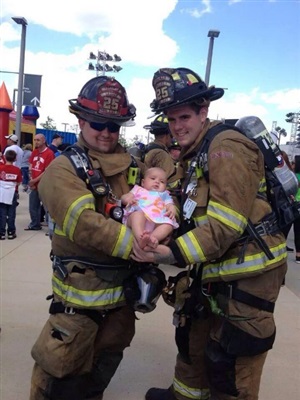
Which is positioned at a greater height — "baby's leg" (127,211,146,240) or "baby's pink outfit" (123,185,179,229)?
"baby's pink outfit" (123,185,179,229)

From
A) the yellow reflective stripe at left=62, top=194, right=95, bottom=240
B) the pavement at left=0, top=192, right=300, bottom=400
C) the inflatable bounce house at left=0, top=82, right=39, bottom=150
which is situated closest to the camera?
the yellow reflective stripe at left=62, top=194, right=95, bottom=240

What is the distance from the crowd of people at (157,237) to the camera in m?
1.95

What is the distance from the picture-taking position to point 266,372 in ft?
10.7

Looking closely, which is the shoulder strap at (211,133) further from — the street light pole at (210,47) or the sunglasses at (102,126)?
the street light pole at (210,47)

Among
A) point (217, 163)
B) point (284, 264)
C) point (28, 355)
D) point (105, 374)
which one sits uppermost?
point (217, 163)

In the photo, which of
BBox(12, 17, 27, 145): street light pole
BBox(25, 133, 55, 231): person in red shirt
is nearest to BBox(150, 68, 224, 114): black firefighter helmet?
BBox(25, 133, 55, 231): person in red shirt

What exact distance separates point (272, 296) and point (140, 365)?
59.7 inches

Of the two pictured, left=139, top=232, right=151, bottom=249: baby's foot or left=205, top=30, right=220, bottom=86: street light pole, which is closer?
left=139, top=232, right=151, bottom=249: baby's foot

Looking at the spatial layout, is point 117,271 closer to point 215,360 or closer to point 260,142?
point 215,360

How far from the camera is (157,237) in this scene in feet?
6.45

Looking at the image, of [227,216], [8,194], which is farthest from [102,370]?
[8,194]

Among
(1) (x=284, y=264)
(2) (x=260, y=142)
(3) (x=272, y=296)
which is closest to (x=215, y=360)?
(3) (x=272, y=296)

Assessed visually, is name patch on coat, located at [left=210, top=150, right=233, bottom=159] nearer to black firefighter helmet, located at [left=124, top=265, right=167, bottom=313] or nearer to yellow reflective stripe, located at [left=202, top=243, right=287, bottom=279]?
yellow reflective stripe, located at [left=202, top=243, right=287, bottom=279]

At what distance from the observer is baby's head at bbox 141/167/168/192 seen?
2.22 metres
